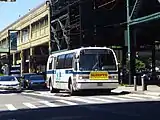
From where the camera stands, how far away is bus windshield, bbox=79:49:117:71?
→ 28.3m

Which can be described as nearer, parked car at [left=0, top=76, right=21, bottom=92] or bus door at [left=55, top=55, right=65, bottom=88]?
bus door at [left=55, top=55, right=65, bottom=88]

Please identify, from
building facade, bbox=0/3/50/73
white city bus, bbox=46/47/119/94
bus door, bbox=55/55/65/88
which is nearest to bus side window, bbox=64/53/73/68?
white city bus, bbox=46/47/119/94

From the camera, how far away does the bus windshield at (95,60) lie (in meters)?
28.3

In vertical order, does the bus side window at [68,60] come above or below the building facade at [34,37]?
below

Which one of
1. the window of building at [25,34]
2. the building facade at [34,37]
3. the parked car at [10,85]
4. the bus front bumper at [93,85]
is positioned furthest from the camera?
the window of building at [25,34]

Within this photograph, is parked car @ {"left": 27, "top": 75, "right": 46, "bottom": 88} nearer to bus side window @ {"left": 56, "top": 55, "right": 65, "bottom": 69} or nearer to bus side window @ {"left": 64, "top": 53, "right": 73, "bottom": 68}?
bus side window @ {"left": 56, "top": 55, "right": 65, "bottom": 69}

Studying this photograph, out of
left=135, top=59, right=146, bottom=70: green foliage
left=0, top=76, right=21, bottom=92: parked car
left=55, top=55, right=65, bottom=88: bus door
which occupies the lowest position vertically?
left=0, top=76, right=21, bottom=92: parked car

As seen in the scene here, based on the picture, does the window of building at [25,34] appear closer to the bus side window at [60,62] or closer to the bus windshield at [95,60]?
the bus side window at [60,62]

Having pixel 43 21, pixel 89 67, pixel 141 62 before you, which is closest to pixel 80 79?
pixel 89 67

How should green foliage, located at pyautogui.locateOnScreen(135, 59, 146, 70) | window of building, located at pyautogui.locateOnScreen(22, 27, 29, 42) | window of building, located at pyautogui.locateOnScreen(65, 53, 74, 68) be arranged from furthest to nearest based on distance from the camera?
1. green foliage, located at pyautogui.locateOnScreen(135, 59, 146, 70)
2. window of building, located at pyautogui.locateOnScreen(22, 27, 29, 42)
3. window of building, located at pyautogui.locateOnScreen(65, 53, 74, 68)

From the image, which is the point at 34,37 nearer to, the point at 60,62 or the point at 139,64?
the point at 139,64

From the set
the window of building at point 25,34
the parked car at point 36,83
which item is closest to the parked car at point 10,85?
the parked car at point 36,83

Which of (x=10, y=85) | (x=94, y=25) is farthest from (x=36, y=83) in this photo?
(x=94, y=25)

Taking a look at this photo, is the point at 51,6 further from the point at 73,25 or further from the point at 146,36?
the point at 146,36
